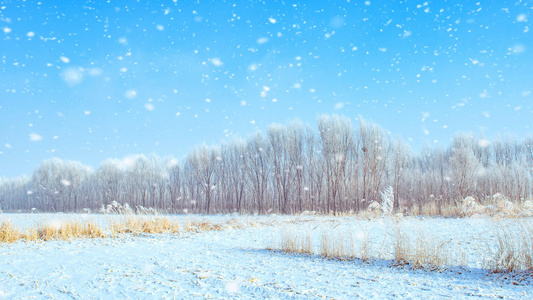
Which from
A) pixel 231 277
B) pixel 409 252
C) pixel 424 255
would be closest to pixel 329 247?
pixel 409 252

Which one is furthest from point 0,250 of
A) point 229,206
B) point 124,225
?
point 229,206

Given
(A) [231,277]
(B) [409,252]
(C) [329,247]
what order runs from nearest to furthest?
1. (A) [231,277]
2. (B) [409,252]
3. (C) [329,247]

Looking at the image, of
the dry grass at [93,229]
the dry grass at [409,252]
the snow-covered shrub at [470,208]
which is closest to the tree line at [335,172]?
the snow-covered shrub at [470,208]

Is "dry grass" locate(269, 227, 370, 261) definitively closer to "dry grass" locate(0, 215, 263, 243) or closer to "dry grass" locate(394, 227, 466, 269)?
"dry grass" locate(394, 227, 466, 269)

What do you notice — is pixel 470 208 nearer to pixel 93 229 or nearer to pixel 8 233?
Result: pixel 93 229

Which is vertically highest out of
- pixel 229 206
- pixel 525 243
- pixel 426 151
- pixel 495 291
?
pixel 426 151

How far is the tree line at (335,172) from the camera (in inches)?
945

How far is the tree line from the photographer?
2402 cm

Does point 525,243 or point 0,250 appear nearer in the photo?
point 525,243

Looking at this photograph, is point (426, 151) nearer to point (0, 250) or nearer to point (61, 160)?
point (0, 250)

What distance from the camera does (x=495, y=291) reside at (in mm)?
3496

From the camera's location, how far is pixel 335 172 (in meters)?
24.7

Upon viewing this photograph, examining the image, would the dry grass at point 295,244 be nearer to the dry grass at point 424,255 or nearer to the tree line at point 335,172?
the dry grass at point 424,255

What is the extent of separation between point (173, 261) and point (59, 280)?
64.4 inches
